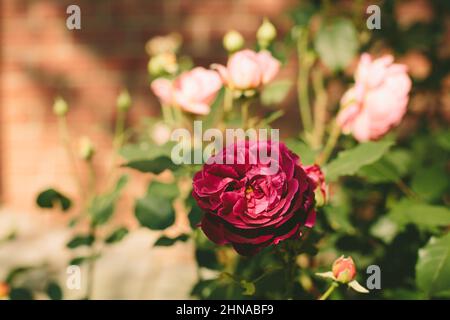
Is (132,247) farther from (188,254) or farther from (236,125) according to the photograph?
(236,125)

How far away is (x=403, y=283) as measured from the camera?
1036 millimetres

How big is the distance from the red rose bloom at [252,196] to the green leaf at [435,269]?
0.22m

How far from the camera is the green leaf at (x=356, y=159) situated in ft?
2.57

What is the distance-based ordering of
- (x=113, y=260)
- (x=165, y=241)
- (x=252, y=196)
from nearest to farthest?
1. (x=252, y=196)
2. (x=165, y=241)
3. (x=113, y=260)

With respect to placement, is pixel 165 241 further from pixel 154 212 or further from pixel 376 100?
pixel 376 100

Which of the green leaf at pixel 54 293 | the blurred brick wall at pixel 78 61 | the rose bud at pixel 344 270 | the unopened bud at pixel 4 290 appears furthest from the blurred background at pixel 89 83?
the rose bud at pixel 344 270

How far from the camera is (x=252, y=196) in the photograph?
2.10 ft

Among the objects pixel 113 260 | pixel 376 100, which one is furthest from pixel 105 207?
pixel 113 260

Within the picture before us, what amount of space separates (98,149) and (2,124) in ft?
1.18

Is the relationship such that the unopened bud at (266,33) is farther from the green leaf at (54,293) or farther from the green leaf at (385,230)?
the green leaf at (54,293)

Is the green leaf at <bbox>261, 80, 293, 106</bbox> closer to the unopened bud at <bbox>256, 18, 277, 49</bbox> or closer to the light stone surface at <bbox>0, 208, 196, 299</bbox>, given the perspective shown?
the unopened bud at <bbox>256, 18, 277, 49</bbox>

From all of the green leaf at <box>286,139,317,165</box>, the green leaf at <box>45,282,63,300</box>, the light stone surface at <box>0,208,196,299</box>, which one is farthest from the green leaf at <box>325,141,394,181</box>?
the light stone surface at <box>0,208,196,299</box>

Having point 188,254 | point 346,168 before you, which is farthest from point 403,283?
point 188,254

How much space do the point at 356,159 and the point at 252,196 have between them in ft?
0.77
